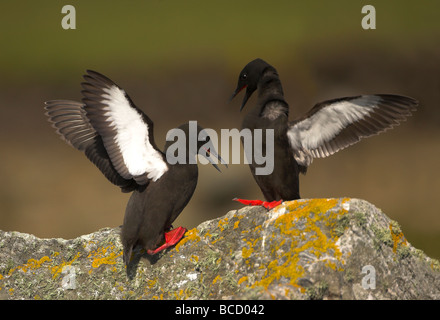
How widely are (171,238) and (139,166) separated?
2.74ft

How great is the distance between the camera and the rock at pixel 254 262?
4.84 m

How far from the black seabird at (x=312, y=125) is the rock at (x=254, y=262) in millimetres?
612

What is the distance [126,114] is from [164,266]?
5.32 feet

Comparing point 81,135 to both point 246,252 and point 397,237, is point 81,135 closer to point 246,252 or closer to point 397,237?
point 246,252

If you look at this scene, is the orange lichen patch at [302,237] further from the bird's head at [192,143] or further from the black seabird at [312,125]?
the bird's head at [192,143]

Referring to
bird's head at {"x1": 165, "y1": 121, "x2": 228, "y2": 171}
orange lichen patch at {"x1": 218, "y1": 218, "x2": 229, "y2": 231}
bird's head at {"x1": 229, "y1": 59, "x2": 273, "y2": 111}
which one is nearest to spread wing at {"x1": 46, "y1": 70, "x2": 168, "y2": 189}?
bird's head at {"x1": 165, "y1": 121, "x2": 228, "y2": 171}

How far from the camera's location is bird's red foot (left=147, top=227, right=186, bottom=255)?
5695 millimetres

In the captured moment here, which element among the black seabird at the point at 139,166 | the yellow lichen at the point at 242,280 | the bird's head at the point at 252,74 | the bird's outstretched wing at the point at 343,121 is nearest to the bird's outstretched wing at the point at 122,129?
the black seabird at the point at 139,166

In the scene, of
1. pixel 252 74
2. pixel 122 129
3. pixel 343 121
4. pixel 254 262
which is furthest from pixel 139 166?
pixel 343 121

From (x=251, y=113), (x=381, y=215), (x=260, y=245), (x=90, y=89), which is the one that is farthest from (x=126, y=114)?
(x=381, y=215)

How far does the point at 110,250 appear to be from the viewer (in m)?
6.05

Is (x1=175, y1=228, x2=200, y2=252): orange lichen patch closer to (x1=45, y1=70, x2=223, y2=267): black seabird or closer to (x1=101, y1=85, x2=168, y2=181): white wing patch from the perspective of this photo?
(x1=45, y1=70, x2=223, y2=267): black seabird

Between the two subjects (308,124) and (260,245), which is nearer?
(260,245)

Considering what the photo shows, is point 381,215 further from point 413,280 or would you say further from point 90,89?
point 90,89
